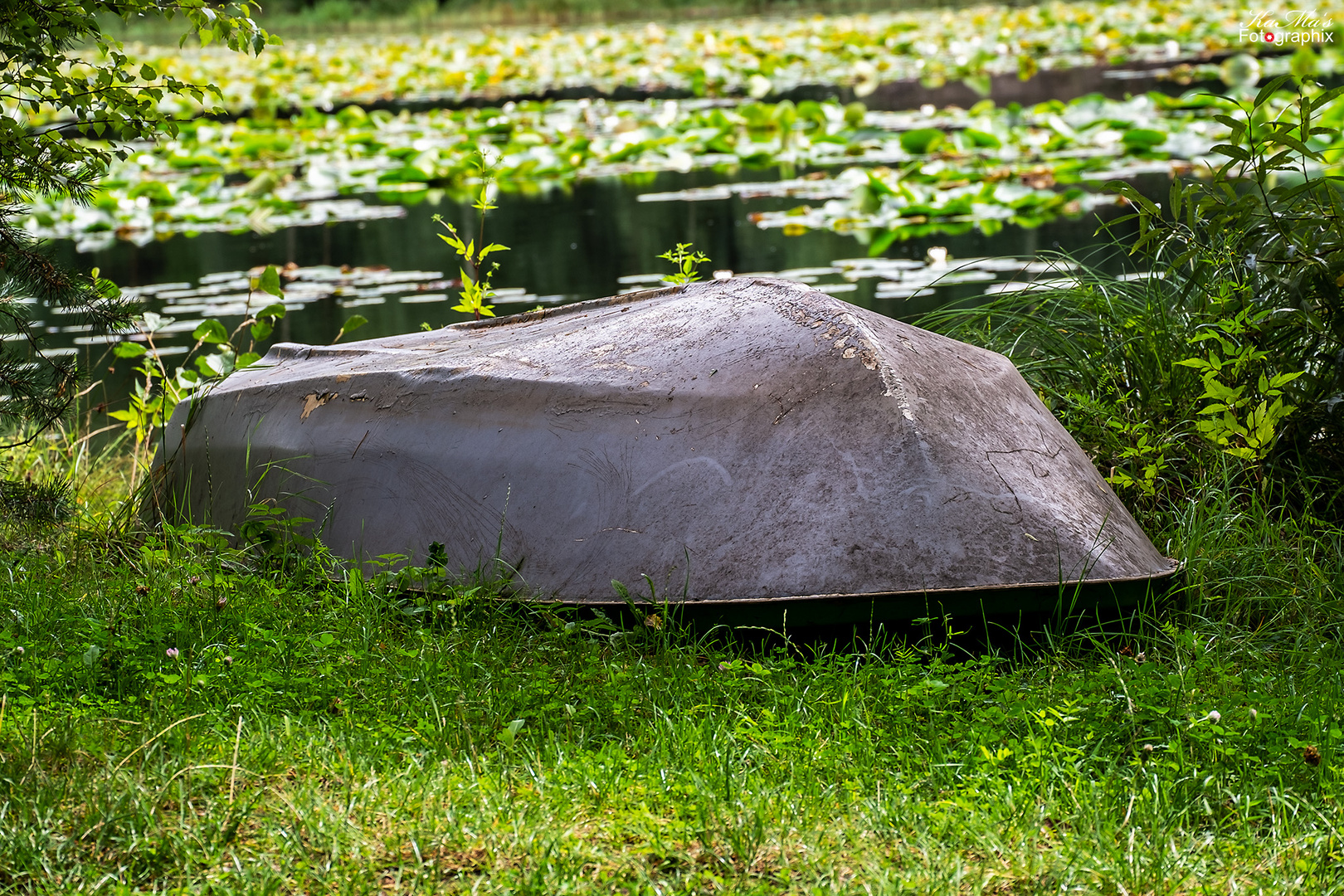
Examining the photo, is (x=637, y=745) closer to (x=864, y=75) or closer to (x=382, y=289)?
(x=382, y=289)

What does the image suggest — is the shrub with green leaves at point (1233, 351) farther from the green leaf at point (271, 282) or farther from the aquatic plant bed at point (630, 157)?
the aquatic plant bed at point (630, 157)

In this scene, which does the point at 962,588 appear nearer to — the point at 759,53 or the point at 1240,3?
the point at 759,53

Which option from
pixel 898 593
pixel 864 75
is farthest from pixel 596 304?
pixel 864 75

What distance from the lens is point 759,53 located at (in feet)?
50.5

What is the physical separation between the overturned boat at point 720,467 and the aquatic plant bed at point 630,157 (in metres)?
5.25

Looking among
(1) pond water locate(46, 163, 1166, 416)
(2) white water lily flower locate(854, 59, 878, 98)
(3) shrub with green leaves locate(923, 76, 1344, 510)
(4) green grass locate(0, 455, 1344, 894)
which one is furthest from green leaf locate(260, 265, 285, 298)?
(2) white water lily flower locate(854, 59, 878, 98)

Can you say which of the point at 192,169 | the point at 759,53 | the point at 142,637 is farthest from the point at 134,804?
the point at 759,53

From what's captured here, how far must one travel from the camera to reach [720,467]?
2.73 meters

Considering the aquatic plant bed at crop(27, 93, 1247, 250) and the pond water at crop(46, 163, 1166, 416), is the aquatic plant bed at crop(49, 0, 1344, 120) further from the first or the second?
the pond water at crop(46, 163, 1166, 416)

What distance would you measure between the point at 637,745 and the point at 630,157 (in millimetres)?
9059

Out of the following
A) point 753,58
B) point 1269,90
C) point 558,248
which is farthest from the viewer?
point 753,58

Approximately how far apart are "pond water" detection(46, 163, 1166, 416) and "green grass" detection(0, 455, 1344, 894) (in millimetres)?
3271

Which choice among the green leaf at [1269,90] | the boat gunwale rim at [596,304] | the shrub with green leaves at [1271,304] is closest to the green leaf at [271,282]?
the boat gunwale rim at [596,304]

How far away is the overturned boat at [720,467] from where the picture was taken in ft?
8.44
